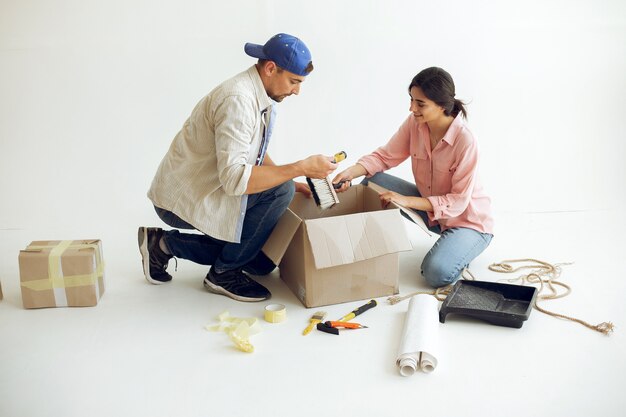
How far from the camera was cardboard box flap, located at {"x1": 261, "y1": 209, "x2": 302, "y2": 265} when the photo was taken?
247 centimetres

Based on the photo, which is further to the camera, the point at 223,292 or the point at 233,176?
the point at 223,292

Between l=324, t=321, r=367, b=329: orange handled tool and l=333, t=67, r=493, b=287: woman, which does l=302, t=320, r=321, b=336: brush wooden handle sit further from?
l=333, t=67, r=493, b=287: woman

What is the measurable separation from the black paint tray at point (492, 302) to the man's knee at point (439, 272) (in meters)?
0.07

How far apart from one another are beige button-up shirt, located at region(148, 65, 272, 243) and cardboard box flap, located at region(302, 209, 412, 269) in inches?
12.4

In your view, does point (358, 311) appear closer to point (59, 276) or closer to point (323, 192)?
point (323, 192)

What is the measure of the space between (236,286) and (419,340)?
0.87 meters

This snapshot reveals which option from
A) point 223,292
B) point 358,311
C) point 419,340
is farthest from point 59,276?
point 419,340

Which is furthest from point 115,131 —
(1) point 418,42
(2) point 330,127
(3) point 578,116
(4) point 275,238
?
(3) point 578,116

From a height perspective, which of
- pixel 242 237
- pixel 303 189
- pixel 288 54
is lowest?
pixel 242 237

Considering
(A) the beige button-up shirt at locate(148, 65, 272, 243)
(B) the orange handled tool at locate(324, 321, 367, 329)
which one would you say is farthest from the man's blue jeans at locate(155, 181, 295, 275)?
(B) the orange handled tool at locate(324, 321, 367, 329)

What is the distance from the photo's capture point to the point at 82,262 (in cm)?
250

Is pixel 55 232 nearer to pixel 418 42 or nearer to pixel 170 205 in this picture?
pixel 170 205

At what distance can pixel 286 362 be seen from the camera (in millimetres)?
2117

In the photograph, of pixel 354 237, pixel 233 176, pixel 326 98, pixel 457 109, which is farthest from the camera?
pixel 326 98
